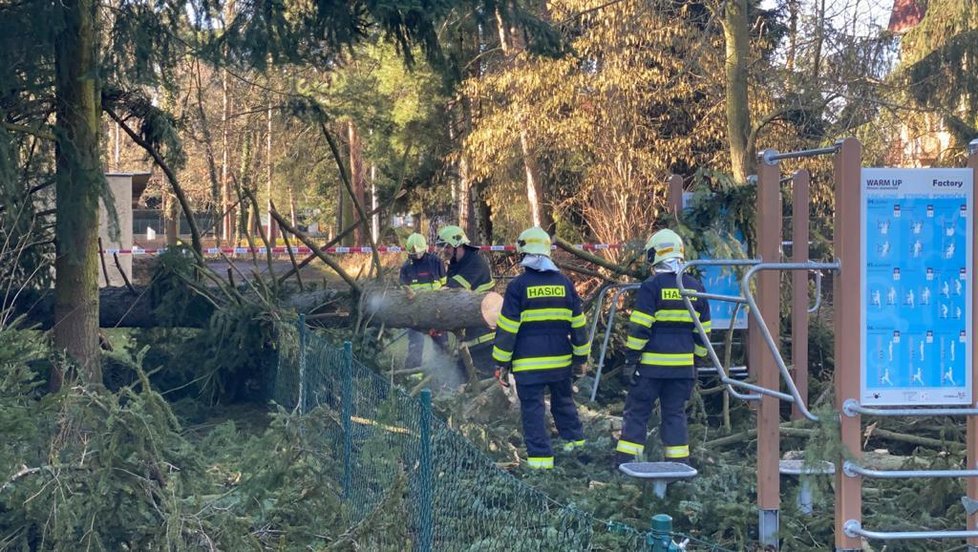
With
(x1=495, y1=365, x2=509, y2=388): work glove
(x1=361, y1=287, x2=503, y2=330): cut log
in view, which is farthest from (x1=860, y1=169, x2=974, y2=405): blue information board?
(x1=361, y1=287, x2=503, y2=330): cut log

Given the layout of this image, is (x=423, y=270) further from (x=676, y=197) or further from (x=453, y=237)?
(x=676, y=197)

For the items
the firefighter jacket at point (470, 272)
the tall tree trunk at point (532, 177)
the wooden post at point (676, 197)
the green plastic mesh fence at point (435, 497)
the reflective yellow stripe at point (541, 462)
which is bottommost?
the reflective yellow stripe at point (541, 462)

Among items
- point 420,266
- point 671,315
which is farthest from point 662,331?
point 420,266

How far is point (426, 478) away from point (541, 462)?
3128mm

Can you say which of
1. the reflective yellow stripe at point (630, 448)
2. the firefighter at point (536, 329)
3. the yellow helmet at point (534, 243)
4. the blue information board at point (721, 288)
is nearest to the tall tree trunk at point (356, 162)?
the blue information board at point (721, 288)

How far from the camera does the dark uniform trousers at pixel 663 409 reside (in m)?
7.18

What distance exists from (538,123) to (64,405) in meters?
14.6

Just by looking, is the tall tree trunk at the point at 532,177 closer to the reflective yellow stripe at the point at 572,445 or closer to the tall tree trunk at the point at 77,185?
the tall tree trunk at the point at 77,185

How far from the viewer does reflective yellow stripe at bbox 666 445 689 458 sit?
7.07m

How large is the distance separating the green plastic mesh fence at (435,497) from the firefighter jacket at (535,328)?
183 centimetres

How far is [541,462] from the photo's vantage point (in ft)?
23.3

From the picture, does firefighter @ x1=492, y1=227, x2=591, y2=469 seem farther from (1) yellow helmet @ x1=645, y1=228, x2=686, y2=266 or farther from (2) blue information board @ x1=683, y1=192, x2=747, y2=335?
(2) blue information board @ x1=683, y1=192, x2=747, y2=335

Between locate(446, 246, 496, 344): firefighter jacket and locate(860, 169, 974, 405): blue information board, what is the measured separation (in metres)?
A: 5.73

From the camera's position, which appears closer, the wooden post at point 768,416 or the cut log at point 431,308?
the wooden post at point 768,416
